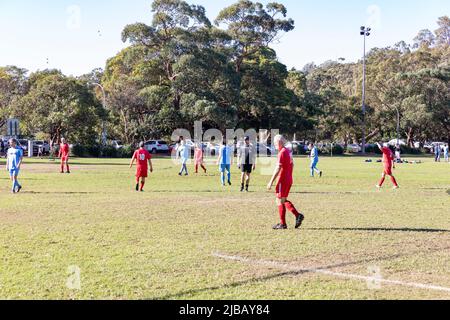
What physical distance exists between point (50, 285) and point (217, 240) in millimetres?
3581

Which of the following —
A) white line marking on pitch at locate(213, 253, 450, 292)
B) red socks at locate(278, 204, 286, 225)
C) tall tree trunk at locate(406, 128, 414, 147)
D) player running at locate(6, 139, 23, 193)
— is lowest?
white line marking on pitch at locate(213, 253, 450, 292)

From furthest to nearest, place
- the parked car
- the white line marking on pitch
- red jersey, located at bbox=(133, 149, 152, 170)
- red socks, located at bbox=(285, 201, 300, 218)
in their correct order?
the parked car
red jersey, located at bbox=(133, 149, 152, 170)
red socks, located at bbox=(285, 201, 300, 218)
the white line marking on pitch

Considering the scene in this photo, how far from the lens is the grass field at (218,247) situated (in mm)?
6621

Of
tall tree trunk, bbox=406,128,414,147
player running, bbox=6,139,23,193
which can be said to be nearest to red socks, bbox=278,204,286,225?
player running, bbox=6,139,23,193

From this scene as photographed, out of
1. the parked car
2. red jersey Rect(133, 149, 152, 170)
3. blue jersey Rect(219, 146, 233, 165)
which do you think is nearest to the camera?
red jersey Rect(133, 149, 152, 170)

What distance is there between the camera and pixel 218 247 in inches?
357

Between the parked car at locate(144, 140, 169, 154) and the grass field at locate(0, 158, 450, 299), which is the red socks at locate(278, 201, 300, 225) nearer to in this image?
the grass field at locate(0, 158, 450, 299)

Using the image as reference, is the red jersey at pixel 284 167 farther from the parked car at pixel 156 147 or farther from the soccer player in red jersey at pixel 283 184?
the parked car at pixel 156 147

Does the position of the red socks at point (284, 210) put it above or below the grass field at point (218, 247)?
above

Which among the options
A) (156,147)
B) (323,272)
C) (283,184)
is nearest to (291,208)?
(283,184)

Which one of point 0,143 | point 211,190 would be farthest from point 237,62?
point 211,190

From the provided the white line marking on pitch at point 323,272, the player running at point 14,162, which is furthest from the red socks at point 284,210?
the player running at point 14,162

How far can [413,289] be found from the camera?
659 cm

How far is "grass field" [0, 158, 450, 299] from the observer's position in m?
6.62
